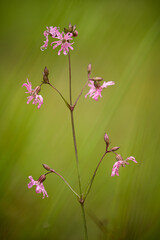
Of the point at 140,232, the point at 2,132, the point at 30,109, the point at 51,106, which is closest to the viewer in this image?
the point at 140,232

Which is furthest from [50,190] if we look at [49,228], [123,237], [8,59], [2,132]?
[8,59]

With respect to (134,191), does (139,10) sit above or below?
above

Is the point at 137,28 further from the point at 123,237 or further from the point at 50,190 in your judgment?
the point at 123,237

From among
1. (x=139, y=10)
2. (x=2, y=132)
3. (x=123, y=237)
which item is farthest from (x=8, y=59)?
(x=123, y=237)

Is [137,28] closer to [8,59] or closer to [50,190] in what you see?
[8,59]

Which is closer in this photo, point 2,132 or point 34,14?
point 2,132

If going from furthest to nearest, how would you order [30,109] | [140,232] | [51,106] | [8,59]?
1. [8,59]
2. [51,106]
3. [30,109]
4. [140,232]

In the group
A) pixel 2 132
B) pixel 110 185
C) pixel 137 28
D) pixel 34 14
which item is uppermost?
pixel 34 14
